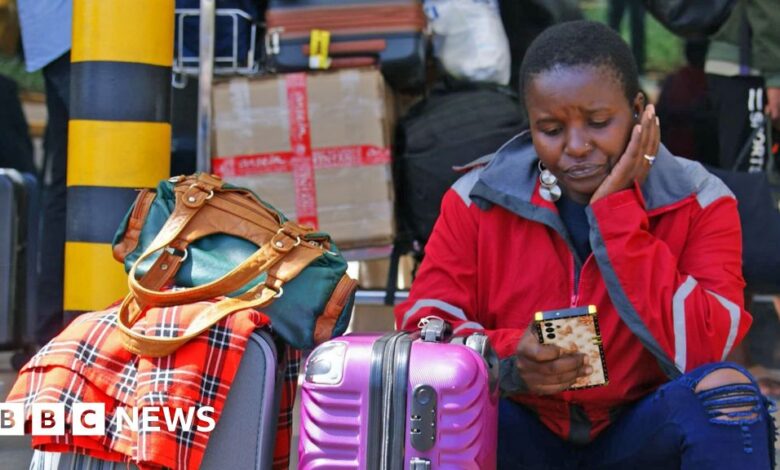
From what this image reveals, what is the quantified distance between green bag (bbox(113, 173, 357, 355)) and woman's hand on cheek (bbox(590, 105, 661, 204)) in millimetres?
623

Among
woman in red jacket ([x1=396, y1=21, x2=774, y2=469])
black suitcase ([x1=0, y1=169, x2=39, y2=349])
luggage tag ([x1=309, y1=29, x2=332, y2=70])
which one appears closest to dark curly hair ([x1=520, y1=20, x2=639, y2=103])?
woman in red jacket ([x1=396, y1=21, x2=774, y2=469])

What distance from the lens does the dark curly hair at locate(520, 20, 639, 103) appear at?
2.60 meters

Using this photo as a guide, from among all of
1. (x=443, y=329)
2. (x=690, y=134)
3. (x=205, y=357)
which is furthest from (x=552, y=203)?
(x=690, y=134)

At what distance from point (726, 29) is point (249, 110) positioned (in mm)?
1973

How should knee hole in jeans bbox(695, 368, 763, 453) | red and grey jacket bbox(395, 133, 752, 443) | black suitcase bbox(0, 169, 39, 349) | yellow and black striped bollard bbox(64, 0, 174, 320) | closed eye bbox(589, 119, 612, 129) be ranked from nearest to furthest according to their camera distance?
knee hole in jeans bbox(695, 368, 763, 453) < red and grey jacket bbox(395, 133, 752, 443) < closed eye bbox(589, 119, 612, 129) < yellow and black striped bollard bbox(64, 0, 174, 320) < black suitcase bbox(0, 169, 39, 349)

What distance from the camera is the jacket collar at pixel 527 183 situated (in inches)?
103

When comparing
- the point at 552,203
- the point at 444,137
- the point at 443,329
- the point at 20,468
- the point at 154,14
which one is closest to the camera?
the point at 443,329

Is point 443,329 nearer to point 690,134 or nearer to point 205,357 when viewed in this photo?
point 205,357

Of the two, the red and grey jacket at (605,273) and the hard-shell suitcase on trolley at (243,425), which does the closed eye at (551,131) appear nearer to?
the red and grey jacket at (605,273)

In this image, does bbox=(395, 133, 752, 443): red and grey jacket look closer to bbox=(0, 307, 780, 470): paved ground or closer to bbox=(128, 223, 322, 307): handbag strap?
bbox=(128, 223, 322, 307): handbag strap

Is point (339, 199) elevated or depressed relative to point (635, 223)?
depressed

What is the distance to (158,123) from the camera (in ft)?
10.5

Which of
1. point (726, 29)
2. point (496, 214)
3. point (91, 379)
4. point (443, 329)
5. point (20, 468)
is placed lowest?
point (20, 468)

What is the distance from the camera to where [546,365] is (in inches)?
96.0
